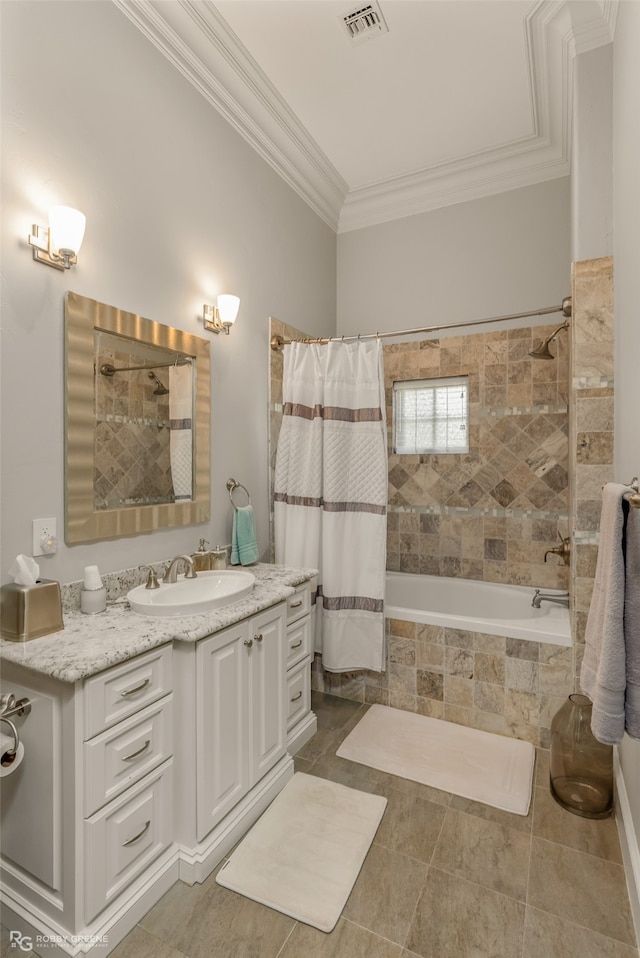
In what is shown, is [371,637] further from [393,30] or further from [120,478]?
[393,30]

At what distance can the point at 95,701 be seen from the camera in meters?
1.26

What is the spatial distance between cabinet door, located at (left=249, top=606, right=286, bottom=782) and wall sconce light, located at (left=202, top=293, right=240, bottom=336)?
1357mm

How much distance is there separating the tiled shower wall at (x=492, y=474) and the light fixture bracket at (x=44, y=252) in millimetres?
2321

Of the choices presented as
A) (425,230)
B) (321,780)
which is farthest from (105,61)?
(321,780)

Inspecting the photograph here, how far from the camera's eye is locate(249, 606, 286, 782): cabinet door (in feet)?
5.91

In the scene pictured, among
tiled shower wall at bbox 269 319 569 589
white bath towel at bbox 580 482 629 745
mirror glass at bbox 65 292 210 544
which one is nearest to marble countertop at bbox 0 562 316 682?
mirror glass at bbox 65 292 210 544

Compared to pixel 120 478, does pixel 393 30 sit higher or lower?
higher

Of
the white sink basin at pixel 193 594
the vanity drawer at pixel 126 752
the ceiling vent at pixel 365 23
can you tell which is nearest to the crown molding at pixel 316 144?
the ceiling vent at pixel 365 23

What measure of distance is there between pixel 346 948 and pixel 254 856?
42 centimetres

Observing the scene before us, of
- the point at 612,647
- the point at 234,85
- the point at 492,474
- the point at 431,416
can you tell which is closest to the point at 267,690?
the point at 612,647

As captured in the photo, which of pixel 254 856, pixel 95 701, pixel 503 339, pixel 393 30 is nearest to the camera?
pixel 95 701

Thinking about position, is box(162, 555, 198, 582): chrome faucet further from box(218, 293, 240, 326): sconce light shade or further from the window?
the window

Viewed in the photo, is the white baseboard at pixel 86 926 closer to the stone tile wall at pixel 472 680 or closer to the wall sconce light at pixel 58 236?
the stone tile wall at pixel 472 680

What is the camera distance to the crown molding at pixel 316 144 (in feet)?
6.43
